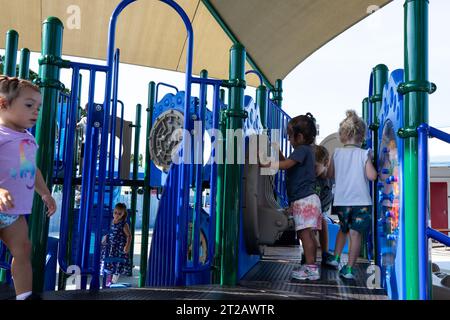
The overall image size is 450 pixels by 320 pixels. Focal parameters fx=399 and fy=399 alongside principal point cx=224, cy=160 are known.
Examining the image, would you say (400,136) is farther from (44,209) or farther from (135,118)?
(135,118)

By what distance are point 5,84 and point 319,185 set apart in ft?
8.76

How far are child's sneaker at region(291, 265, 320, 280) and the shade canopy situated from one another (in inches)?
201

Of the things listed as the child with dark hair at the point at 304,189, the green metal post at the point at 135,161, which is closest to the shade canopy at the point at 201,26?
the green metal post at the point at 135,161

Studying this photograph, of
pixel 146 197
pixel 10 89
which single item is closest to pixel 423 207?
pixel 10 89

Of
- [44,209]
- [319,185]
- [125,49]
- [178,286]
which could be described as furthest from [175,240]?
[125,49]

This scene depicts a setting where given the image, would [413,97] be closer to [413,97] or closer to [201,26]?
[413,97]

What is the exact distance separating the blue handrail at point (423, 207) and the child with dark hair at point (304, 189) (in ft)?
3.55

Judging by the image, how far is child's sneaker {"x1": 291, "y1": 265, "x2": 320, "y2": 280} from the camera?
2443 millimetres

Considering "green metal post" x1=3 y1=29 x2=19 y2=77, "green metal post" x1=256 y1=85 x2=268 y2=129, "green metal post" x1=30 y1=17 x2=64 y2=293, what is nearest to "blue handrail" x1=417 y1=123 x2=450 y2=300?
"green metal post" x1=30 y1=17 x2=64 y2=293

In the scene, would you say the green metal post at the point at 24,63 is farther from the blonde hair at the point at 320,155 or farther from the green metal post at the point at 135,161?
the blonde hair at the point at 320,155

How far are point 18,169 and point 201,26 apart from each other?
7174mm

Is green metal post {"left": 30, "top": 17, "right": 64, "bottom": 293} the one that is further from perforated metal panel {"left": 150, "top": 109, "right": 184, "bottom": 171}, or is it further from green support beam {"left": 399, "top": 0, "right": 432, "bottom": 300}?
perforated metal panel {"left": 150, "top": 109, "right": 184, "bottom": 171}

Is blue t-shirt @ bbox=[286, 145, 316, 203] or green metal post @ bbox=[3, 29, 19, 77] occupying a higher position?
green metal post @ bbox=[3, 29, 19, 77]

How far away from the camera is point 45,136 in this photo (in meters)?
1.98
